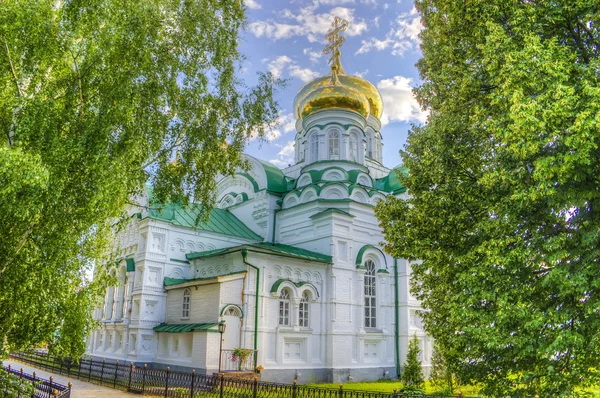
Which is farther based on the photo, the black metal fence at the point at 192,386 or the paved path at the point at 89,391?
the paved path at the point at 89,391

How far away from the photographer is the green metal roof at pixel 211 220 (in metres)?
17.2

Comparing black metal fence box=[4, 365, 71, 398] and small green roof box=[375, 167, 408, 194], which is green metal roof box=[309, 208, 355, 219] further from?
black metal fence box=[4, 365, 71, 398]

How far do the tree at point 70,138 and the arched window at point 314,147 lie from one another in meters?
12.6

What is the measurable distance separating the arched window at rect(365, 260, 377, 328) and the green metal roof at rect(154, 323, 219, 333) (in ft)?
22.9

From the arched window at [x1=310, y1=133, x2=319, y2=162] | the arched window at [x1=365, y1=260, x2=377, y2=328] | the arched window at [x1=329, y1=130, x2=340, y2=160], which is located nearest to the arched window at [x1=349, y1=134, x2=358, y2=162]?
the arched window at [x1=329, y1=130, x2=340, y2=160]

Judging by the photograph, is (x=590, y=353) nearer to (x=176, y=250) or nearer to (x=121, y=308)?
(x=176, y=250)

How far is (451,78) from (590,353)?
517 centimetres

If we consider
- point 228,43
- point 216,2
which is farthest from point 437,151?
point 216,2

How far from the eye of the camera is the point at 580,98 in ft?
20.7

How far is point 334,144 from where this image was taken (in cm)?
2170

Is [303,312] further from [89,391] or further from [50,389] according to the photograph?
[50,389]

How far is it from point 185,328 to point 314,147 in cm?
1064

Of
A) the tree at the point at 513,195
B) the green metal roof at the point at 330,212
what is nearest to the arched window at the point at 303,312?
the green metal roof at the point at 330,212

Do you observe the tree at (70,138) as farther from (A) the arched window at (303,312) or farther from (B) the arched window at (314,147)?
(B) the arched window at (314,147)
